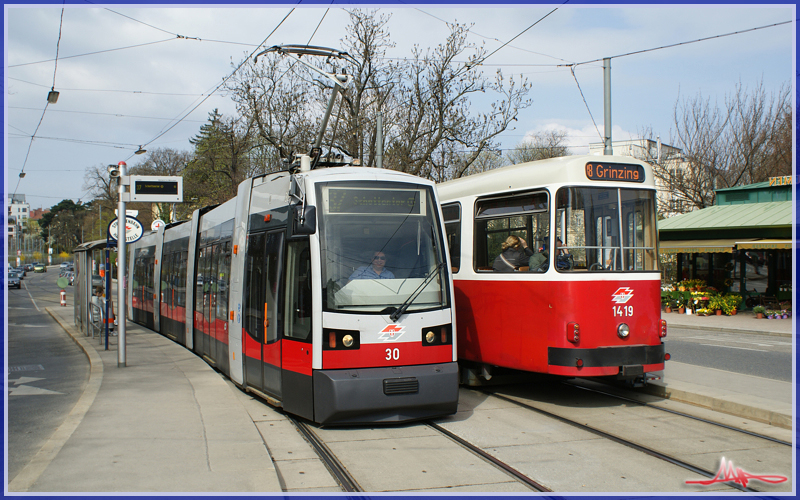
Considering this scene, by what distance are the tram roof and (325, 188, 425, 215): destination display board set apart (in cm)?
158

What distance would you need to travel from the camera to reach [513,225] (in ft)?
29.2

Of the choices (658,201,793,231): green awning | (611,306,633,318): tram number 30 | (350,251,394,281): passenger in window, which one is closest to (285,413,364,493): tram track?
(350,251,394,281): passenger in window

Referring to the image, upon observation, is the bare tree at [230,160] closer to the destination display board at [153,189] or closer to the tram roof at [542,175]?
the destination display board at [153,189]

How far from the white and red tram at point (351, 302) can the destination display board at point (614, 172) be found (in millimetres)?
2030

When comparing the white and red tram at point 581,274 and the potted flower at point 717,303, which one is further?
the potted flower at point 717,303

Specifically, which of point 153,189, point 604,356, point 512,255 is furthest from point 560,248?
point 153,189

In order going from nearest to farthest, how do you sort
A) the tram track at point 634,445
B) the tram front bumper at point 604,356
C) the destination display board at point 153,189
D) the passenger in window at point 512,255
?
the tram track at point 634,445 → the tram front bumper at point 604,356 → the passenger in window at point 512,255 → the destination display board at point 153,189

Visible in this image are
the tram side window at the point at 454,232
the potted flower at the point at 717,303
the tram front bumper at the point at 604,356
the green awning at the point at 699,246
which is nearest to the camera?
the tram front bumper at the point at 604,356

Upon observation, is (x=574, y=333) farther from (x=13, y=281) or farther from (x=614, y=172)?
(x=13, y=281)

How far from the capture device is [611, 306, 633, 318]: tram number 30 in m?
8.16

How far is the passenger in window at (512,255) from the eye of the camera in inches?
343

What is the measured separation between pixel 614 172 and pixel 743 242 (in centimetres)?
1754

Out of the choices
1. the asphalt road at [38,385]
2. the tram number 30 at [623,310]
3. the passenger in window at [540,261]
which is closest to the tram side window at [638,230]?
the tram number 30 at [623,310]

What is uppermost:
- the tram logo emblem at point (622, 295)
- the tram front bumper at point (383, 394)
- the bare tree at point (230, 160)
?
the bare tree at point (230, 160)
